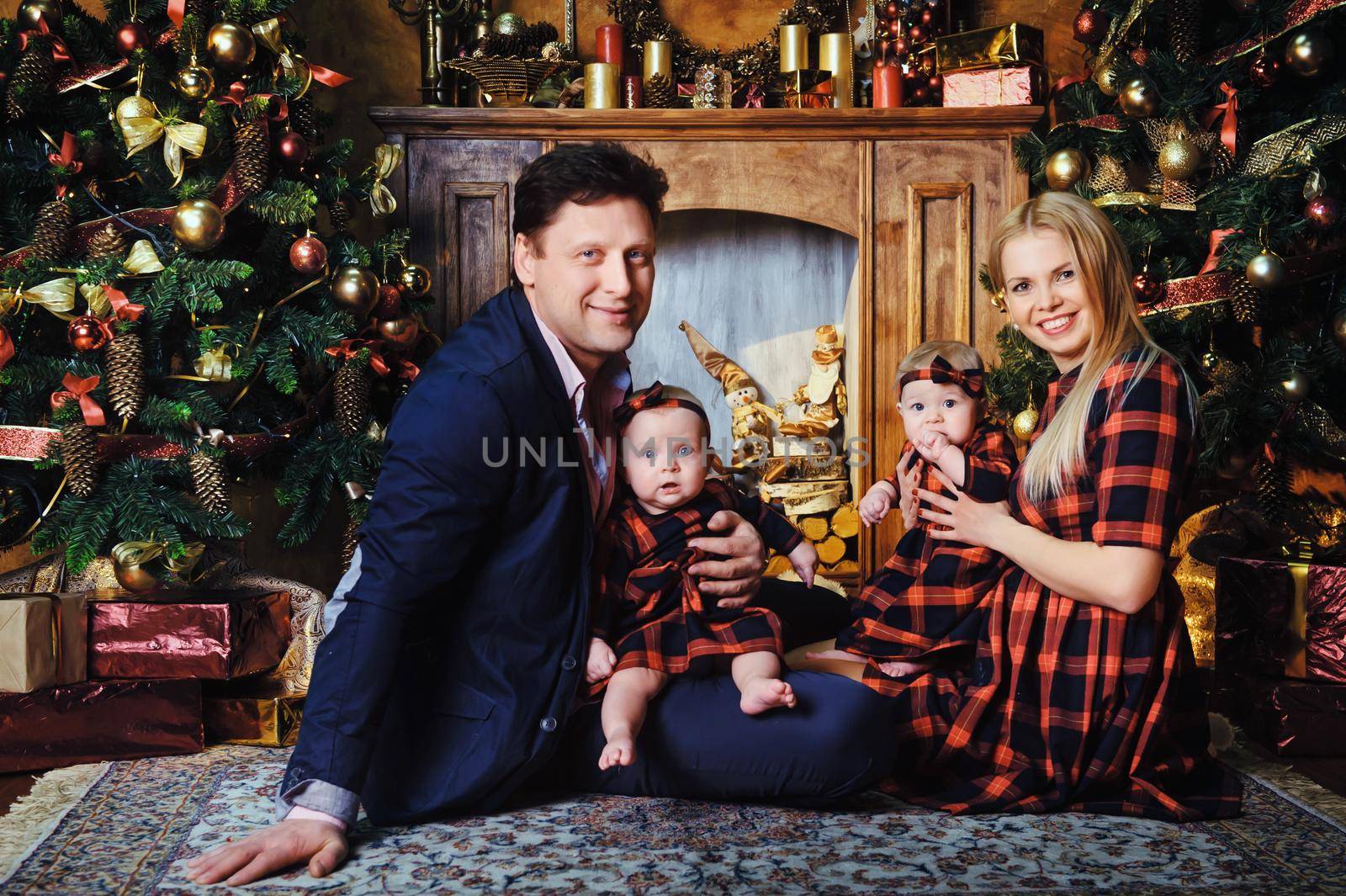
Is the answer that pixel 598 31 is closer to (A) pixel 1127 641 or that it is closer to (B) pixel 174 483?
(B) pixel 174 483

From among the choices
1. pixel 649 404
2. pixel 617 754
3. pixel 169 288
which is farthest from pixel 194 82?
pixel 617 754

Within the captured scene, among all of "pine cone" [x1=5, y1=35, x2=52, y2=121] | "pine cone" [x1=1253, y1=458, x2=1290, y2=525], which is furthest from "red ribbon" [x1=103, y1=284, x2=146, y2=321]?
"pine cone" [x1=1253, y1=458, x2=1290, y2=525]

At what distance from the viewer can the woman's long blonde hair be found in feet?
5.52

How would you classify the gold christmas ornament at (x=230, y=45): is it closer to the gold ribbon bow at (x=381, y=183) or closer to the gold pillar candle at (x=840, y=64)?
the gold ribbon bow at (x=381, y=183)

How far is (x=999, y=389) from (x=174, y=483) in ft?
7.15

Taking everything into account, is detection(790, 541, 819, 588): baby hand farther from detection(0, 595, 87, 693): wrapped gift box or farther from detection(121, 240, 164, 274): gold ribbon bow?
detection(121, 240, 164, 274): gold ribbon bow

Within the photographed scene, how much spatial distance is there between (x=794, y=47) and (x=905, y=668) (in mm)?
2443

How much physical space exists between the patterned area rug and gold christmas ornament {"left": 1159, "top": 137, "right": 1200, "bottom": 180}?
60.8 inches

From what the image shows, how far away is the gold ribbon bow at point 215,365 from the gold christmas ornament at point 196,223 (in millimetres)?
233

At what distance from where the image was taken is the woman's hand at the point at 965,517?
173cm

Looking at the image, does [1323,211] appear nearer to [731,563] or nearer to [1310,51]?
[1310,51]

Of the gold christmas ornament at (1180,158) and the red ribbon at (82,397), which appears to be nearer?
the red ribbon at (82,397)

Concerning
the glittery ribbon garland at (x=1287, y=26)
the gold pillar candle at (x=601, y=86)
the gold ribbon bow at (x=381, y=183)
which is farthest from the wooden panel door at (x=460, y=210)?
the glittery ribbon garland at (x=1287, y=26)

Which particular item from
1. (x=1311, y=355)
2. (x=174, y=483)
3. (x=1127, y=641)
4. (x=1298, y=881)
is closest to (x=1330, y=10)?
(x=1311, y=355)
